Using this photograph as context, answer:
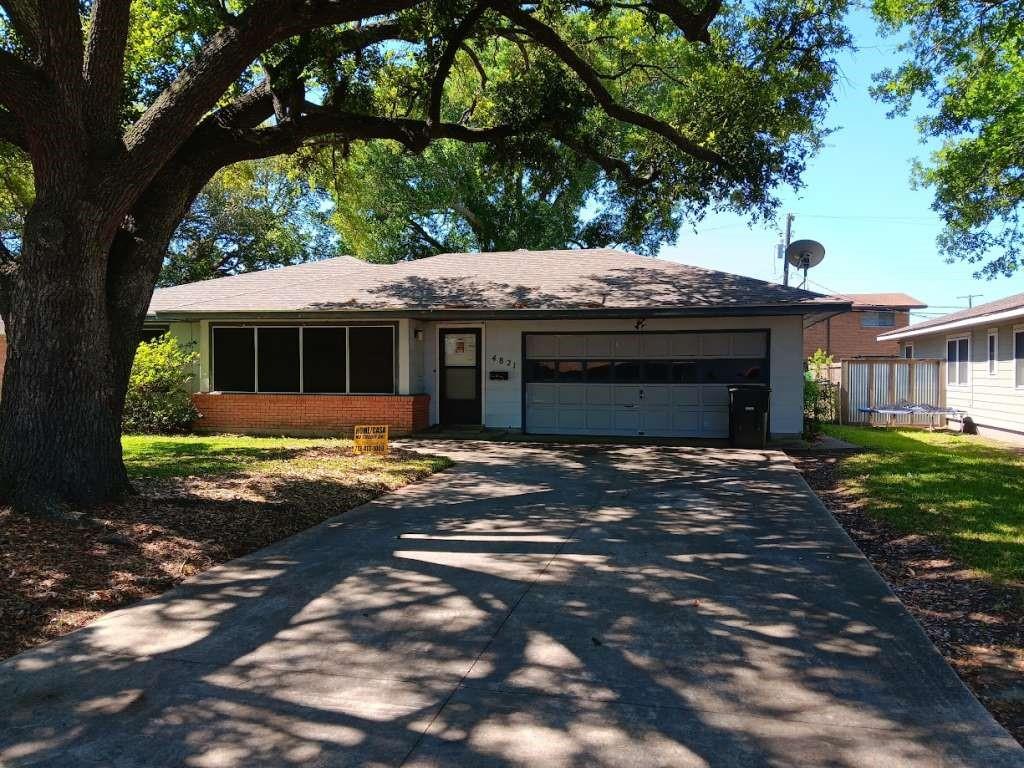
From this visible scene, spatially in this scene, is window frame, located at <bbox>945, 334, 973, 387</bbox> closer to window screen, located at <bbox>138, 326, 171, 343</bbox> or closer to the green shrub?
the green shrub

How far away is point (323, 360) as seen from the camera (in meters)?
16.0

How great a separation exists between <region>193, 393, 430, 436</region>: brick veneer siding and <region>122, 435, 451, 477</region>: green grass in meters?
1.15

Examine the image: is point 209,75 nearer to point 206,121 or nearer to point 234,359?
point 206,121

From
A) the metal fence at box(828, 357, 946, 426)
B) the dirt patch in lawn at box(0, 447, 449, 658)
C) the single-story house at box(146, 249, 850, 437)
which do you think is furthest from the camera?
the metal fence at box(828, 357, 946, 426)

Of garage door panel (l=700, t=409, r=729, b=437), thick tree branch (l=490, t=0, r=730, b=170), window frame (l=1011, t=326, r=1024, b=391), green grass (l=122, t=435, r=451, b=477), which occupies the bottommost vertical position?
green grass (l=122, t=435, r=451, b=477)

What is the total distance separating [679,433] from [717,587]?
9.87 meters

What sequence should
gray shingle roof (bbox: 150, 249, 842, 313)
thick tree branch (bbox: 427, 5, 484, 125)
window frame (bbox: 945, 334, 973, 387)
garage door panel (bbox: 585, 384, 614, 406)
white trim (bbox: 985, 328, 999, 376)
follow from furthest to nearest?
window frame (bbox: 945, 334, 973, 387) < white trim (bbox: 985, 328, 999, 376) < garage door panel (bbox: 585, 384, 614, 406) < gray shingle roof (bbox: 150, 249, 842, 313) < thick tree branch (bbox: 427, 5, 484, 125)

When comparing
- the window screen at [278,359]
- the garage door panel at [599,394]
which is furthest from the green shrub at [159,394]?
the garage door panel at [599,394]

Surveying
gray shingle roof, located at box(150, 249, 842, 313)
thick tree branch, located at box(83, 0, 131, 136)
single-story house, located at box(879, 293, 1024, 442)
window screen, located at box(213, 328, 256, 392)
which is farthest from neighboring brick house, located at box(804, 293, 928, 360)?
thick tree branch, located at box(83, 0, 131, 136)

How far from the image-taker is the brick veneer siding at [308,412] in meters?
15.5

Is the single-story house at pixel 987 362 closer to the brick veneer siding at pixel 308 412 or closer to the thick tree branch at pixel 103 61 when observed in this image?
the brick veneer siding at pixel 308 412

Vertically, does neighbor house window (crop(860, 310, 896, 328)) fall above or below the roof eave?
above

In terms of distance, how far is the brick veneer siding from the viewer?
610 inches

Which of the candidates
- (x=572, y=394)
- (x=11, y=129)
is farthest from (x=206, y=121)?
(x=572, y=394)
